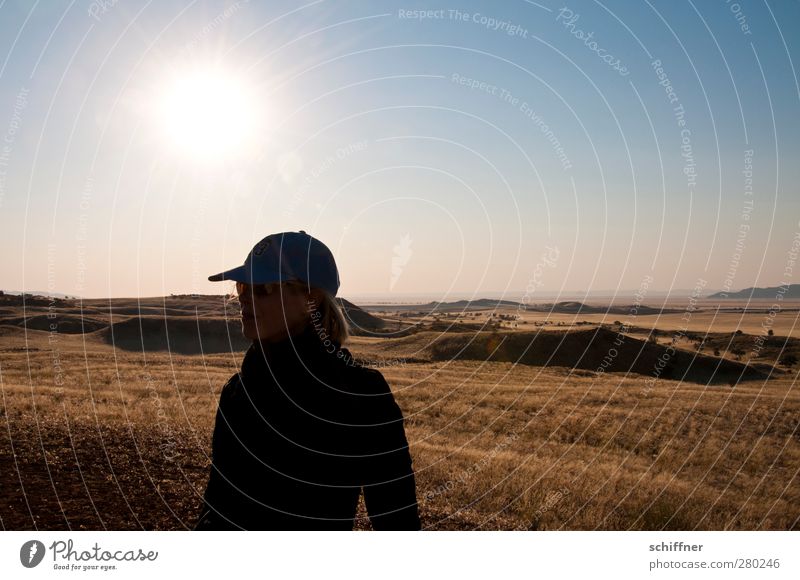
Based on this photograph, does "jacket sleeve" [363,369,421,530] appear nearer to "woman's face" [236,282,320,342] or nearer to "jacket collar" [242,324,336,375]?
"jacket collar" [242,324,336,375]

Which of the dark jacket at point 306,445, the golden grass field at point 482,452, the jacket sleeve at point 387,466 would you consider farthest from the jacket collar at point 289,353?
the golden grass field at point 482,452

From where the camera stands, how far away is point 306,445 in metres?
3.63

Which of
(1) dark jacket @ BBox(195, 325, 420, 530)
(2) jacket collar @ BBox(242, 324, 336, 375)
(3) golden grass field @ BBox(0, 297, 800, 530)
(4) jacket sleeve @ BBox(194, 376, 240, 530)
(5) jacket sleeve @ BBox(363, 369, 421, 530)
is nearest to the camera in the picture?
(5) jacket sleeve @ BBox(363, 369, 421, 530)

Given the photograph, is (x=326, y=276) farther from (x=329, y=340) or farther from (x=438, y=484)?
(x=438, y=484)

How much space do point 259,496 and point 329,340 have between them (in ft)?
3.43

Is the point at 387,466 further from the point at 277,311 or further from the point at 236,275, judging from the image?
the point at 236,275

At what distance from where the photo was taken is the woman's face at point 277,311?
3906mm

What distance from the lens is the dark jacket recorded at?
3312 mm

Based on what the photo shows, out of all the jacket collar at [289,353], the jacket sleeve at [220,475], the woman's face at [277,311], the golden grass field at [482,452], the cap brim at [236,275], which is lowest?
the golden grass field at [482,452]

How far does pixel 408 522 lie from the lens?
3160 millimetres

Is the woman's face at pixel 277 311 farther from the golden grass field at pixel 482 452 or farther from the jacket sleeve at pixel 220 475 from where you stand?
the golden grass field at pixel 482 452

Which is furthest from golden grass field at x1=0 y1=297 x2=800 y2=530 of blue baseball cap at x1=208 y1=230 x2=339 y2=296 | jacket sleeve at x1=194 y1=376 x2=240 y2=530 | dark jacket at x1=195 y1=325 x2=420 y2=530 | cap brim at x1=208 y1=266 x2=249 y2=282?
blue baseball cap at x1=208 y1=230 x2=339 y2=296

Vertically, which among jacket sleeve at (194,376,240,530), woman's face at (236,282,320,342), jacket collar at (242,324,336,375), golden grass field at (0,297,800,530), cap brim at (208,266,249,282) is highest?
cap brim at (208,266,249,282)

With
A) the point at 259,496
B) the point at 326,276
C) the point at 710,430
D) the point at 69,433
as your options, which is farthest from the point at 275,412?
the point at 710,430
